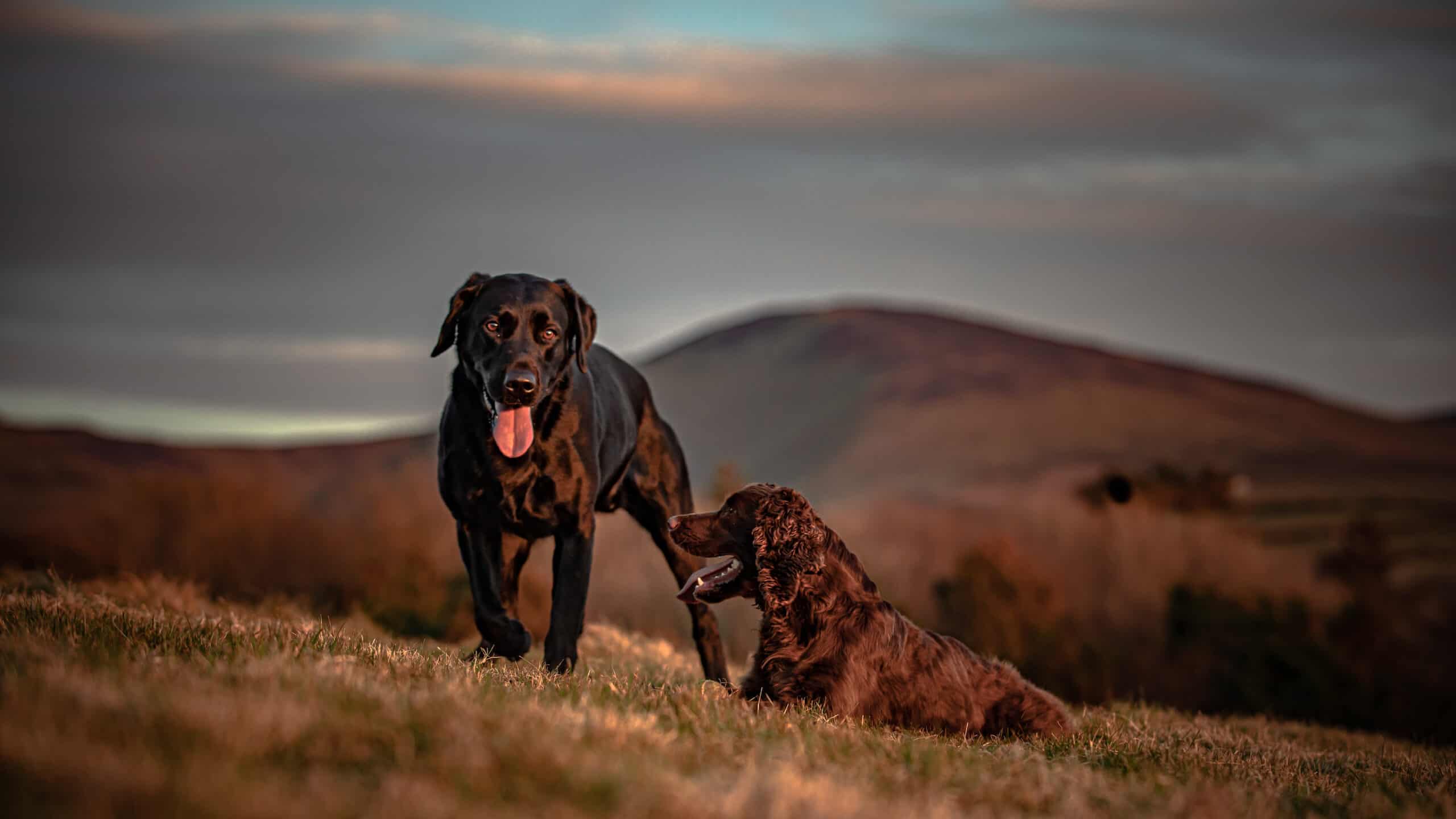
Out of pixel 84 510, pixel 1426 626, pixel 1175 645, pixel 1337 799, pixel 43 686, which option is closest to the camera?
pixel 43 686

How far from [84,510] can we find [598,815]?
2290 centimetres

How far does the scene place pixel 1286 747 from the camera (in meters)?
9.27

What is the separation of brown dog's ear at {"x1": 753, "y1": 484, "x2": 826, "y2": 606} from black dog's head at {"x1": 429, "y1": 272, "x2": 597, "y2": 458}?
1.50 m

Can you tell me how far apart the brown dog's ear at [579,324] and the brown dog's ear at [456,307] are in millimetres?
494

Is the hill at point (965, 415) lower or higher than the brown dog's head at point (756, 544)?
lower

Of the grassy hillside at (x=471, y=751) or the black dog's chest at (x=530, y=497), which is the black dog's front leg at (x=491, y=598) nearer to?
the black dog's chest at (x=530, y=497)

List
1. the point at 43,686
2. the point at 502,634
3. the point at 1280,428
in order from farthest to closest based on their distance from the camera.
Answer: the point at 1280,428 → the point at 502,634 → the point at 43,686

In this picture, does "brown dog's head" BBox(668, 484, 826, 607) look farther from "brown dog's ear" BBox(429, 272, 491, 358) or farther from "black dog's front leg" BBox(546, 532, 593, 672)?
"brown dog's ear" BBox(429, 272, 491, 358)

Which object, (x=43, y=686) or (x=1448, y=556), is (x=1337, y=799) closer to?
(x=43, y=686)

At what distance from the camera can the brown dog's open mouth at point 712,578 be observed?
25.3 feet

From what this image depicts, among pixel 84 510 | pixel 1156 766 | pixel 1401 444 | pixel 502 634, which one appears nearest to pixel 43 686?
pixel 502 634

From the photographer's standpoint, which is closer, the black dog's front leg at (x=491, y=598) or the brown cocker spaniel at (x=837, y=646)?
the brown cocker spaniel at (x=837, y=646)

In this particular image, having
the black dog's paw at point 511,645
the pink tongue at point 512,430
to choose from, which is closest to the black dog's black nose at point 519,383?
the pink tongue at point 512,430

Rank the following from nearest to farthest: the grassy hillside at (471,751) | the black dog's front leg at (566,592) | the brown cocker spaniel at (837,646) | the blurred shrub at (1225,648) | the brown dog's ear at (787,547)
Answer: the grassy hillside at (471,751), the brown cocker spaniel at (837,646), the brown dog's ear at (787,547), the black dog's front leg at (566,592), the blurred shrub at (1225,648)
